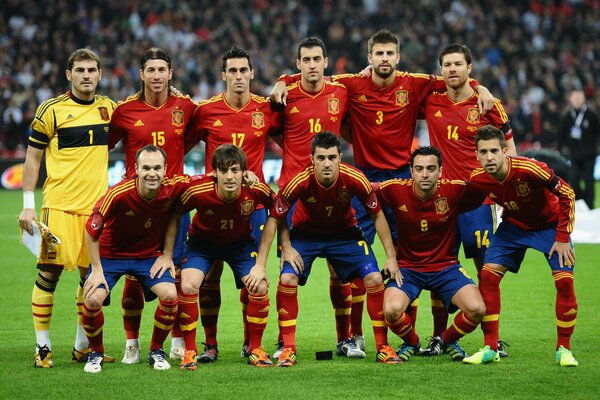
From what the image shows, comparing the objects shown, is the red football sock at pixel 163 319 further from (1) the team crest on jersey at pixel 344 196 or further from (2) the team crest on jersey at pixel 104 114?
(2) the team crest on jersey at pixel 104 114

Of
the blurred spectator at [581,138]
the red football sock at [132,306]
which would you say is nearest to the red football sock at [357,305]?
the red football sock at [132,306]

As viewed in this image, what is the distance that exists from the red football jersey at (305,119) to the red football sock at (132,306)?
1411mm

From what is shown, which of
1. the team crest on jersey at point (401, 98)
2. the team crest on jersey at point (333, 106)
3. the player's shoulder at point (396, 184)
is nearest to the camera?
the player's shoulder at point (396, 184)

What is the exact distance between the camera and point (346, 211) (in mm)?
7547

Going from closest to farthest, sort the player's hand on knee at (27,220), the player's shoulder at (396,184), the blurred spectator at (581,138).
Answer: the player's hand on knee at (27,220) < the player's shoulder at (396,184) < the blurred spectator at (581,138)

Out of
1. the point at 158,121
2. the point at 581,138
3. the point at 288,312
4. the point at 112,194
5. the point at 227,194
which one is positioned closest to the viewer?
the point at 112,194

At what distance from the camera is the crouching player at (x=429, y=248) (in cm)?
727

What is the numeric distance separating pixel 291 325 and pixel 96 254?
1522 mm

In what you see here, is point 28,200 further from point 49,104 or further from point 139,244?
point 139,244

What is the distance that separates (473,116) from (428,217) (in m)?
1.03

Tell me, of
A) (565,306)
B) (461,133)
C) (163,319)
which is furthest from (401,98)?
(163,319)

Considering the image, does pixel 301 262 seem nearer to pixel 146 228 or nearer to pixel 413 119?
→ pixel 146 228

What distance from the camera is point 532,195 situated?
7.29 metres

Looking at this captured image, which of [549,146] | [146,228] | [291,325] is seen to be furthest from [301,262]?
[549,146]
